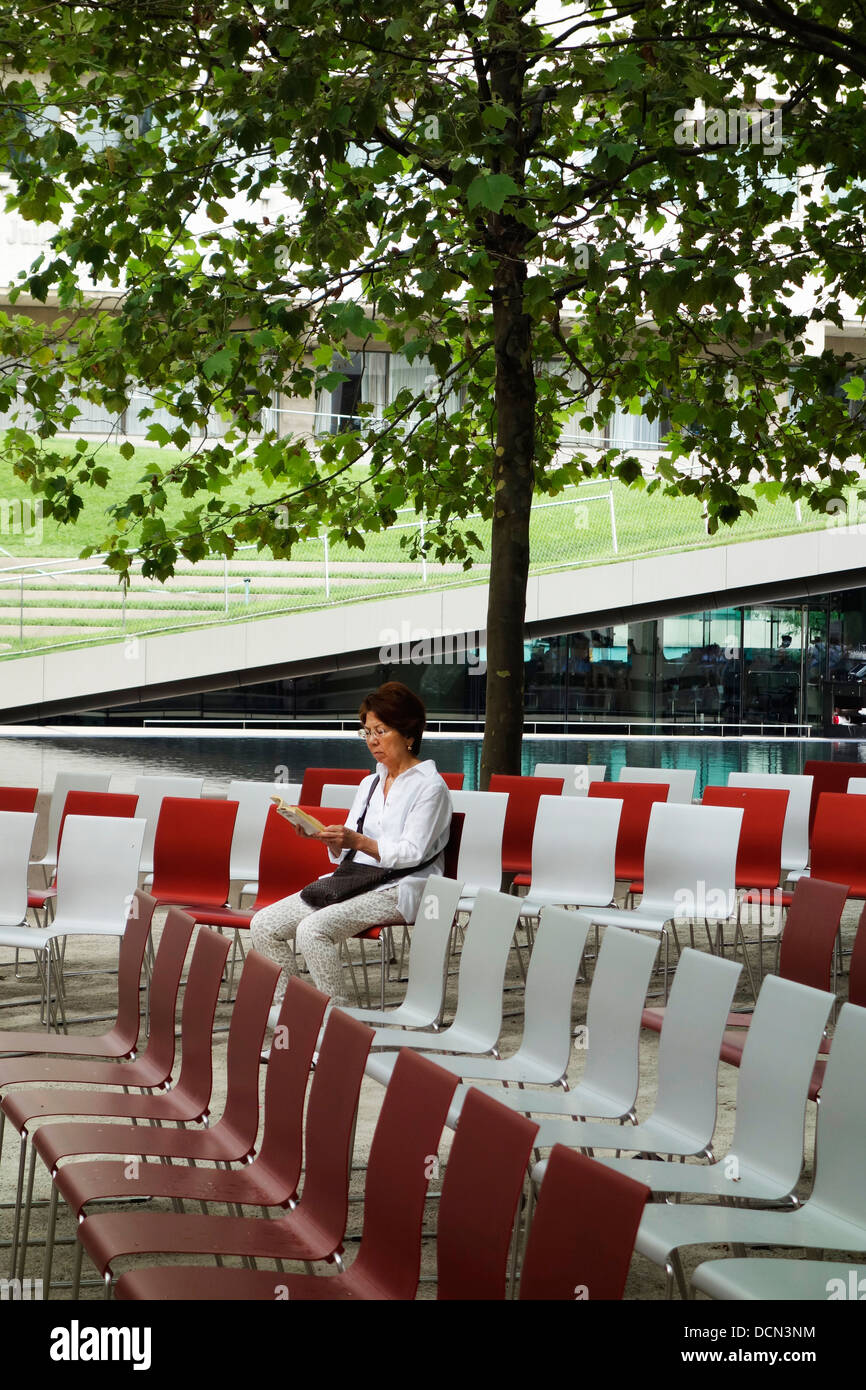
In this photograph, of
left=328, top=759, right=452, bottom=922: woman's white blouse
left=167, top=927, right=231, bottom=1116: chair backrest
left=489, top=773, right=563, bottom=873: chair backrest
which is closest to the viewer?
left=167, top=927, right=231, bottom=1116: chair backrest

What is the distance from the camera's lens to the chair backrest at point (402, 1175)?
9.57 feet

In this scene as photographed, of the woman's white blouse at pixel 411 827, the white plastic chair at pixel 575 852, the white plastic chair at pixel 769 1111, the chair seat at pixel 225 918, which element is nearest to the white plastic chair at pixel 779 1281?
the white plastic chair at pixel 769 1111

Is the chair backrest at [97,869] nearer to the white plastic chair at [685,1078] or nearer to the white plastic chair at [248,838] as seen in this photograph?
the white plastic chair at [248,838]

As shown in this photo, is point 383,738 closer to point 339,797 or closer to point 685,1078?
point 339,797

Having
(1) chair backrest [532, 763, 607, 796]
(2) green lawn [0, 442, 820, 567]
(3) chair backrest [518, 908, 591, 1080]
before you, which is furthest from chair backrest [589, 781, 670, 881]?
(2) green lawn [0, 442, 820, 567]

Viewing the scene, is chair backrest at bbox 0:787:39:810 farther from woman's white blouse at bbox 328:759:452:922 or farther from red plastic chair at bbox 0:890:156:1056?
red plastic chair at bbox 0:890:156:1056

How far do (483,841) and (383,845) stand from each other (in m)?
1.67

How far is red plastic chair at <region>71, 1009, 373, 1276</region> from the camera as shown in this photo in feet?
10.5

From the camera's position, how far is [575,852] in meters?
7.72

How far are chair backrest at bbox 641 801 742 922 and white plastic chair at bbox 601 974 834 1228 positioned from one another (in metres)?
3.29

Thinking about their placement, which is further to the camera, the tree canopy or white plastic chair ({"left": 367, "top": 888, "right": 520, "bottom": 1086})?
the tree canopy

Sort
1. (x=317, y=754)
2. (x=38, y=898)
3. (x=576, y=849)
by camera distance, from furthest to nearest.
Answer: (x=317, y=754), (x=576, y=849), (x=38, y=898)

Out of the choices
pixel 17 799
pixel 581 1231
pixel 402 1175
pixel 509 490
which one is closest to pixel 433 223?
pixel 509 490

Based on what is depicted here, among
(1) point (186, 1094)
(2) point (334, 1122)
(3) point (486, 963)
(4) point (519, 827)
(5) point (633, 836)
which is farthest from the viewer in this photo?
(4) point (519, 827)
